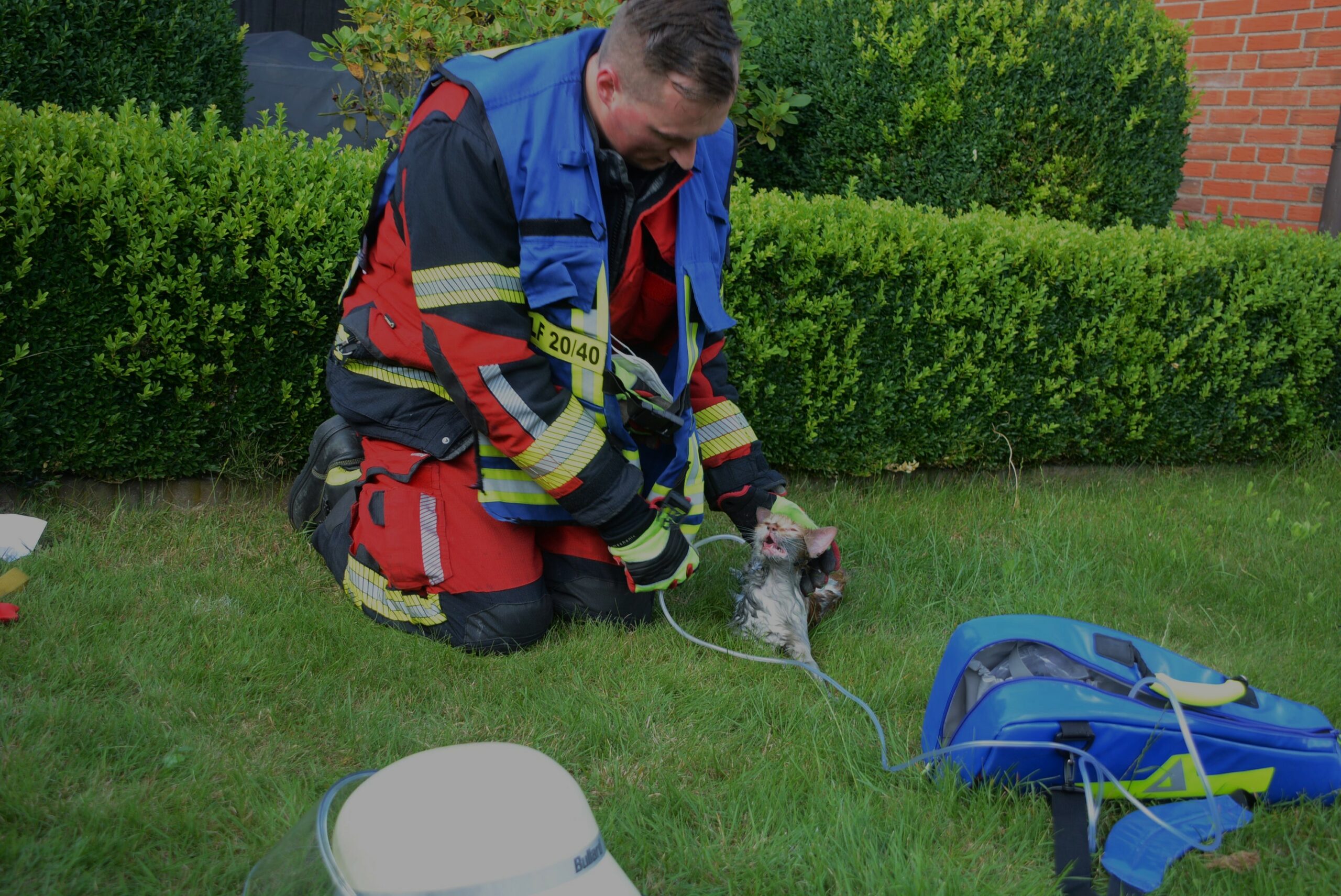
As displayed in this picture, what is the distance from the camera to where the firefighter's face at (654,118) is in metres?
2.40

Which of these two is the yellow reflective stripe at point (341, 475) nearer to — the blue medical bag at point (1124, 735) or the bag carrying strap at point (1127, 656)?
the blue medical bag at point (1124, 735)

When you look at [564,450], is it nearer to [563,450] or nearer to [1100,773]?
[563,450]

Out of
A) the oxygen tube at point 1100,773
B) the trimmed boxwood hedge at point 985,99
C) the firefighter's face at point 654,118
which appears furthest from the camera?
the trimmed boxwood hedge at point 985,99

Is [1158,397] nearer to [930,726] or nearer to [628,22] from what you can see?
[930,726]

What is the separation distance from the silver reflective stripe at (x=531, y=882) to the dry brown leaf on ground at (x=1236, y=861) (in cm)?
141

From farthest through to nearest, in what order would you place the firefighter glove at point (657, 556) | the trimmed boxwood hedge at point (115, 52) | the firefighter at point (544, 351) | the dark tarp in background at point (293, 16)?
the dark tarp in background at point (293, 16)
the trimmed boxwood hedge at point (115, 52)
the firefighter glove at point (657, 556)
the firefighter at point (544, 351)

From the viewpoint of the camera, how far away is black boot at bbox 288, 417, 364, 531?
3219mm

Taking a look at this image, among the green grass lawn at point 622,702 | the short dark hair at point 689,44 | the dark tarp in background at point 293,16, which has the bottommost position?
the green grass lawn at point 622,702

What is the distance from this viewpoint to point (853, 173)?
533 cm

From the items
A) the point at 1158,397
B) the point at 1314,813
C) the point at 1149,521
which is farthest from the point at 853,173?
the point at 1314,813

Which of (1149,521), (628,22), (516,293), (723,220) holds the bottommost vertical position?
(1149,521)

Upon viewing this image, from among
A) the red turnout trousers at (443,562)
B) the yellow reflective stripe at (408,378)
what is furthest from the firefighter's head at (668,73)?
the red turnout trousers at (443,562)

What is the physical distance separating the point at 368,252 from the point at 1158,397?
12.0ft

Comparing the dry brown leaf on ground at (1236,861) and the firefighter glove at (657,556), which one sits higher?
the firefighter glove at (657,556)
